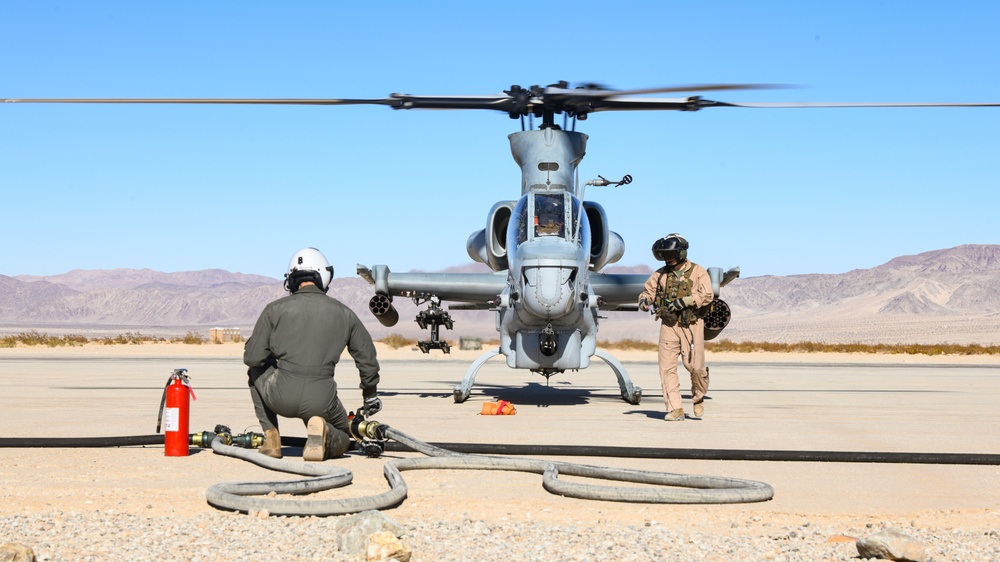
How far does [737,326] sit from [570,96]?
13116 centimetres

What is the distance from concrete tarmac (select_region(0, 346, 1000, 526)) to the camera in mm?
7168

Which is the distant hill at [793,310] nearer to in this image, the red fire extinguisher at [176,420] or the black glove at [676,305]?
the black glove at [676,305]

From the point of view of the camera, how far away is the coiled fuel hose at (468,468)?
6.56m

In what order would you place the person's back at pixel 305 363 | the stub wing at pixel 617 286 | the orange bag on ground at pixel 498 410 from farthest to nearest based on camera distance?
the stub wing at pixel 617 286, the orange bag on ground at pixel 498 410, the person's back at pixel 305 363

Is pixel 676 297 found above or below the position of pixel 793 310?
below

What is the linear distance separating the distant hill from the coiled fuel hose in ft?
311

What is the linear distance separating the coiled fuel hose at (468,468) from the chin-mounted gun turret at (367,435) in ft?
2.57

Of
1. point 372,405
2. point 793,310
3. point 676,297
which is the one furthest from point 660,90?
point 793,310

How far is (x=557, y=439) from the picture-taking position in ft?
36.4

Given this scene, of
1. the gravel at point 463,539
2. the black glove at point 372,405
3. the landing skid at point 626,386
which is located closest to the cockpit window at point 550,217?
the landing skid at point 626,386

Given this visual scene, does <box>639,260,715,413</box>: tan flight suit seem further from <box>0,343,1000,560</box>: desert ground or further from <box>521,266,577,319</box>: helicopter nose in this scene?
<box>521,266,577,319</box>: helicopter nose

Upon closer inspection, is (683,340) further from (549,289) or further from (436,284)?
(436,284)

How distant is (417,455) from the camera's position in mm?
9656

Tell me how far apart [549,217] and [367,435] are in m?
6.71
